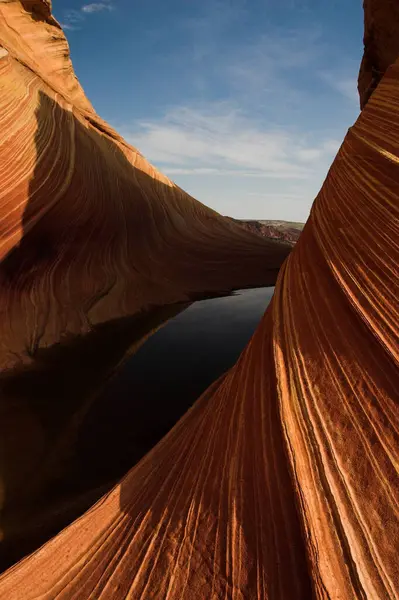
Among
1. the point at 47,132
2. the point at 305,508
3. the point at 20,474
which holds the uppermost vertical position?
the point at 47,132

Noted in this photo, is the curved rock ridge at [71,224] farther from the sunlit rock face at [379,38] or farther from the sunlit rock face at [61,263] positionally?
the sunlit rock face at [379,38]

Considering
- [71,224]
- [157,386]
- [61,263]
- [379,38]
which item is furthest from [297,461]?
[379,38]

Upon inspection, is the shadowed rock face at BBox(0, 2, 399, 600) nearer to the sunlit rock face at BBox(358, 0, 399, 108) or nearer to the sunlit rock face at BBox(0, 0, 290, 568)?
the sunlit rock face at BBox(0, 0, 290, 568)

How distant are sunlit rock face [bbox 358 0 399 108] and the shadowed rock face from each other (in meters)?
6.89

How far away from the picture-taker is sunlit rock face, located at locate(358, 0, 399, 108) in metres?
8.48

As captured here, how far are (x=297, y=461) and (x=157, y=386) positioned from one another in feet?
12.1

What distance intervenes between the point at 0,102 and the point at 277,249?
11.1 m

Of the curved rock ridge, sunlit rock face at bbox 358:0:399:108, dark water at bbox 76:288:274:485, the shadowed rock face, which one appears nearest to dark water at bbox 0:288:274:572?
dark water at bbox 76:288:274:485

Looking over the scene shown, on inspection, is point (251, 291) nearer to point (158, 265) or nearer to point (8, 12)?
point (158, 265)

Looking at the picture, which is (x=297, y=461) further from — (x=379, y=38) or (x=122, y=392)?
(x=379, y=38)

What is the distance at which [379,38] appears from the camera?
945 cm

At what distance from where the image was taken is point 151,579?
6.99ft

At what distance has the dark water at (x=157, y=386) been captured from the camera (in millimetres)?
4195

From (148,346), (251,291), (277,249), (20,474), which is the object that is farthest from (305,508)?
(277,249)
